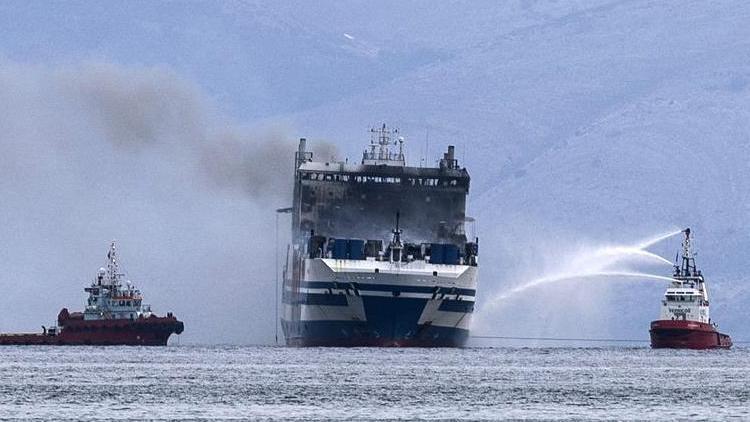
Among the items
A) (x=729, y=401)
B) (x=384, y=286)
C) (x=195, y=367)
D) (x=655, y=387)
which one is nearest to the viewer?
(x=729, y=401)

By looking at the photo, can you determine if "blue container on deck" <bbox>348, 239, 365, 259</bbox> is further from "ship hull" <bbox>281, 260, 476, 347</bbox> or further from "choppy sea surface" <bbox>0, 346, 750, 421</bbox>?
"choppy sea surface" <bbox>0, 346, 750, 421</bbox>

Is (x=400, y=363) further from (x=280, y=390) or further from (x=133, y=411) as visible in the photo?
(x=133, y=411)

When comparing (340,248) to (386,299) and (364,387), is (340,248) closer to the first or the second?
(386,299)

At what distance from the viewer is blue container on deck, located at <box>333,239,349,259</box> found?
7810 inches

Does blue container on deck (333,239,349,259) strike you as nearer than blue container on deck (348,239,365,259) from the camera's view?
Yes

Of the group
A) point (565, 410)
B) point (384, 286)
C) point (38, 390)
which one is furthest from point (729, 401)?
point (384, 286)

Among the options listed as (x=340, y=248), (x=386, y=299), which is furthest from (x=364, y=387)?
(x=340, y=248)

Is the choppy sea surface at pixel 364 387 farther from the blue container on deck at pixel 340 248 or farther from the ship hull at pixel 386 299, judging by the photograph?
the blue container on deck at pixel 340 248

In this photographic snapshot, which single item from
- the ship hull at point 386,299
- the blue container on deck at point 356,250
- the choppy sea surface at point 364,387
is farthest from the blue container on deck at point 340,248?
the choppy sea surface at point 364,387

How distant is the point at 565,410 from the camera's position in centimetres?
12900

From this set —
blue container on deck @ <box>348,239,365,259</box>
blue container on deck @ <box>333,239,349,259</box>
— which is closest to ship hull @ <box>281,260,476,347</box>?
blue container on deck @ <box>333,239,349,259</box>

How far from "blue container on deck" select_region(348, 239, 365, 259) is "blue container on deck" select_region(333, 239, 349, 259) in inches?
14.5

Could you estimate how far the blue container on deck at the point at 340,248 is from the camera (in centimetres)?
19838

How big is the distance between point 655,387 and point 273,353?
57131mm
